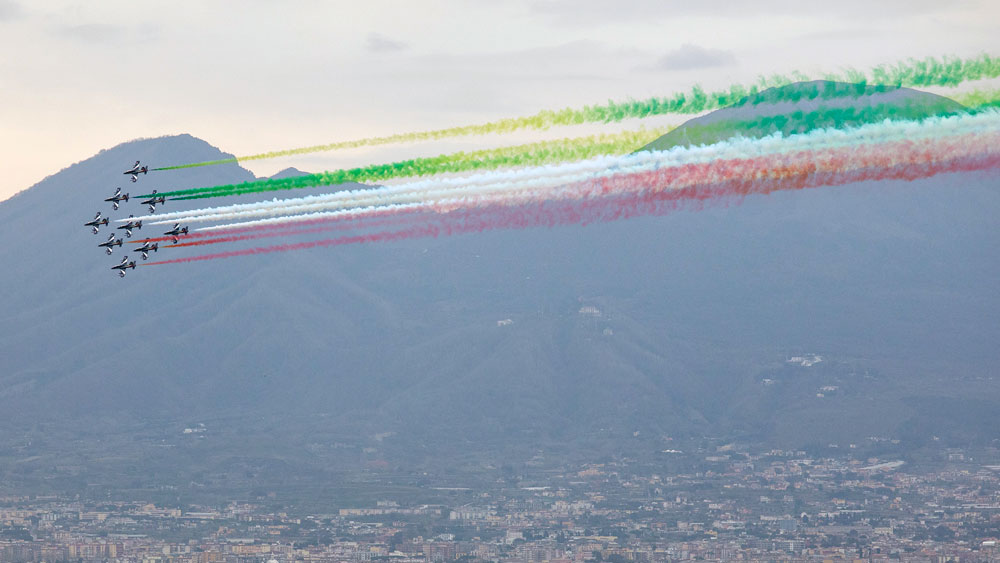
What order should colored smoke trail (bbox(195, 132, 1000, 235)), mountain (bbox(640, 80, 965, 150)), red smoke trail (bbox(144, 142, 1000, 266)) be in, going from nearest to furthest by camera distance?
red smoke trail (bbox(144, 142, 1000, 266)) → colored smoke trail (bbox(195, 132, 1000, 235)) → mountain (bbox(640, 80, 965, 150))

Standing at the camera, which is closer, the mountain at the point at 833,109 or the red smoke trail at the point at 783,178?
the red smoke trail at the point at 783,178

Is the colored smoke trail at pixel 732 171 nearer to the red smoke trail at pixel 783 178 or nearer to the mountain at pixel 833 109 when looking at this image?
the red smoke trail at pixel 783 178

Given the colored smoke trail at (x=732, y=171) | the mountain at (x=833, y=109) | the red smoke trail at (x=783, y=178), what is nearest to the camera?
the red smoke trail at (x=783, y=178)

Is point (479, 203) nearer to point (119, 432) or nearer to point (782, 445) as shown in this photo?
point (782, 445)

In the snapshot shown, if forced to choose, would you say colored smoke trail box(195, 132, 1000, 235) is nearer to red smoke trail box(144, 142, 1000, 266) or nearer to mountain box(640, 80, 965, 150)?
red smoke trail box(144, 142, 1000, 266)

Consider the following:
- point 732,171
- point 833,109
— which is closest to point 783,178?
point 732,171

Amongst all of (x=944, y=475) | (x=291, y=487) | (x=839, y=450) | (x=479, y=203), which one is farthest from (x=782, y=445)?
(x=479, y=203)

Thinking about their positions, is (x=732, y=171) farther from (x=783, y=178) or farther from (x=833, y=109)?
(x=833, y=109)

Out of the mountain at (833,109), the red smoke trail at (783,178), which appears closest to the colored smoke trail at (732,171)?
the red smoke trail at (783,178)

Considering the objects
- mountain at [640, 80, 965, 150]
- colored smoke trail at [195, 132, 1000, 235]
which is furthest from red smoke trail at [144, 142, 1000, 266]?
mountain at [640, 80, 965, 150]

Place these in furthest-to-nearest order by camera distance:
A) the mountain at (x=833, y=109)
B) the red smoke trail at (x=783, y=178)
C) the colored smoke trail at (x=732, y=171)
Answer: the mountain at (x=833, y=109)
the colored smoke trail at (x=732, y=171)
the red smoke trail at (x=783, y=178)

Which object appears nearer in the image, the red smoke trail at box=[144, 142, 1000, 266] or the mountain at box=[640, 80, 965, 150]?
the red smoke trail at box=[144, 142, 1000, 266]
